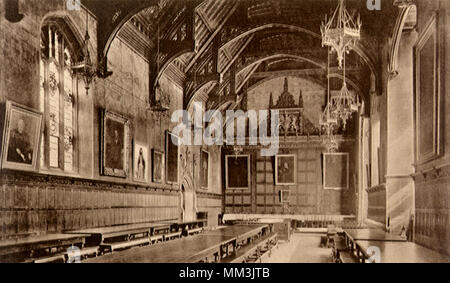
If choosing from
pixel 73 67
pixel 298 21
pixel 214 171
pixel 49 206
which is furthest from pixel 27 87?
pixel 214 171

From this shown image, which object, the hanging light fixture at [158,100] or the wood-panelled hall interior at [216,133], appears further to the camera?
the hanging light fixture at [158,100]

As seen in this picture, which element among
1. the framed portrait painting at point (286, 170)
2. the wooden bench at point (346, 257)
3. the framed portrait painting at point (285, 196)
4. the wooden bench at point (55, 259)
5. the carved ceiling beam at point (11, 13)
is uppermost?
the carved ceiling beam at point (11, 13)

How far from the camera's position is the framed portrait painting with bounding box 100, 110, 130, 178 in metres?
10.0

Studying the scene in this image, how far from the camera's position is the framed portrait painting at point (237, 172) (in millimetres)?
22203

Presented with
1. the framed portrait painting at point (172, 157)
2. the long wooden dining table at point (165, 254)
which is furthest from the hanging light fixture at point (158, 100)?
the long wooden dining table at point (165, 254)

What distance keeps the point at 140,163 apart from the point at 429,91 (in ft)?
25.6

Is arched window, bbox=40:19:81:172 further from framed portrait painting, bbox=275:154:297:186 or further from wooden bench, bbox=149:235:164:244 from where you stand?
framed portrait painting, bbox=275:154:297:186

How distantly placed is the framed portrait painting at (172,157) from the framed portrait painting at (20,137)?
7265 mm

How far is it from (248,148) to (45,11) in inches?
607

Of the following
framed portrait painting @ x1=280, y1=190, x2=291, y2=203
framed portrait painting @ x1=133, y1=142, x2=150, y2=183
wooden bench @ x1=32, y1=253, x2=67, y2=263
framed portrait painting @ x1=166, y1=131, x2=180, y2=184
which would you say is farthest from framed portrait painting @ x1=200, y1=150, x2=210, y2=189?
wooden bench @ x1=32, y1=253, x2=67, y2=263

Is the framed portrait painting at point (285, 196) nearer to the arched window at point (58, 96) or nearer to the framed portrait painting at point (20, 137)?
the arched window at point (58, 96)

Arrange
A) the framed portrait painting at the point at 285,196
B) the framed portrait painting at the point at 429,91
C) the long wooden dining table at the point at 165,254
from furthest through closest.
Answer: the framed portrait painting at the point at 285,196 < the framed portrait painting at the point at 429,91 < the long wooden dining table at the point at 165,254

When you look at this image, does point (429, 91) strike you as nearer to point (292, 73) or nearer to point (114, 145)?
point (114, 145)
